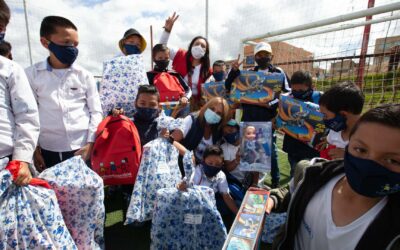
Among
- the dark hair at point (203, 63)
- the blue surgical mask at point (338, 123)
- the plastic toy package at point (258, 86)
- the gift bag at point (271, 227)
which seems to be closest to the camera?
the blue surgical mask at point (338, 123)

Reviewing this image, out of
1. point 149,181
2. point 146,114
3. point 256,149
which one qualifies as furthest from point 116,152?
point 256,149

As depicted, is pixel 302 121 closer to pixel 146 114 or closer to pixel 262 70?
pixel 262 70

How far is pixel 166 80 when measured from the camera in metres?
2.99

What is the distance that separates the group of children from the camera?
3.06 feet

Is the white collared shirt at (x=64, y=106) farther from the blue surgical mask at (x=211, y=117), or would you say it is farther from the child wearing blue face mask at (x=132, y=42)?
the blue surgical mask at (x=211, y=117)

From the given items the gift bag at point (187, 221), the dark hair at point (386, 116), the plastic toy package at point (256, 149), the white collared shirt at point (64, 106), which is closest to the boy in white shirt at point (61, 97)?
the white collared shirt at point (64, 106)

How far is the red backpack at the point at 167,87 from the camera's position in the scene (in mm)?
2949

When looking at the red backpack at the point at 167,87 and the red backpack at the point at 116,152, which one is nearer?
the red backpack at the point at 116,152

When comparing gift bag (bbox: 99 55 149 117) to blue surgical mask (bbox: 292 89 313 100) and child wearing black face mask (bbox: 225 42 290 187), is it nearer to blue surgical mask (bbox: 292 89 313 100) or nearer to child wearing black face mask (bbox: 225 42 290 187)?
child wearing black face mask (bbox: 225 42 290 187)

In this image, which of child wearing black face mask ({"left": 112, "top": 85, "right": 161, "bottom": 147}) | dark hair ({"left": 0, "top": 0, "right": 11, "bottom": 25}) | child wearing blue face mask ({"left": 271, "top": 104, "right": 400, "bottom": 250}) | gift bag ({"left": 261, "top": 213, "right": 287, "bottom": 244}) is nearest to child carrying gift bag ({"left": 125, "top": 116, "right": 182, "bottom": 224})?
child wearing black face mask ({"left": 112, "top": 85, "right": 161, "bottom": 147})

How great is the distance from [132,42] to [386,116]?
248cm

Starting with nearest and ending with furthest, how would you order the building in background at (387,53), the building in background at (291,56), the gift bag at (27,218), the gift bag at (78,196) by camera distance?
the gift bag at (27,218), the gift bag at (78,196), the building in background at (387,53), the building in background at (291,56)

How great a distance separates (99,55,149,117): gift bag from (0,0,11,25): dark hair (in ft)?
3.24

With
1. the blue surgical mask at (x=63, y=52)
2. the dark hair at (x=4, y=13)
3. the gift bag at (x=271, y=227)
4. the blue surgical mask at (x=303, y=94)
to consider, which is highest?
the dark hair at (x=4, y=13)
